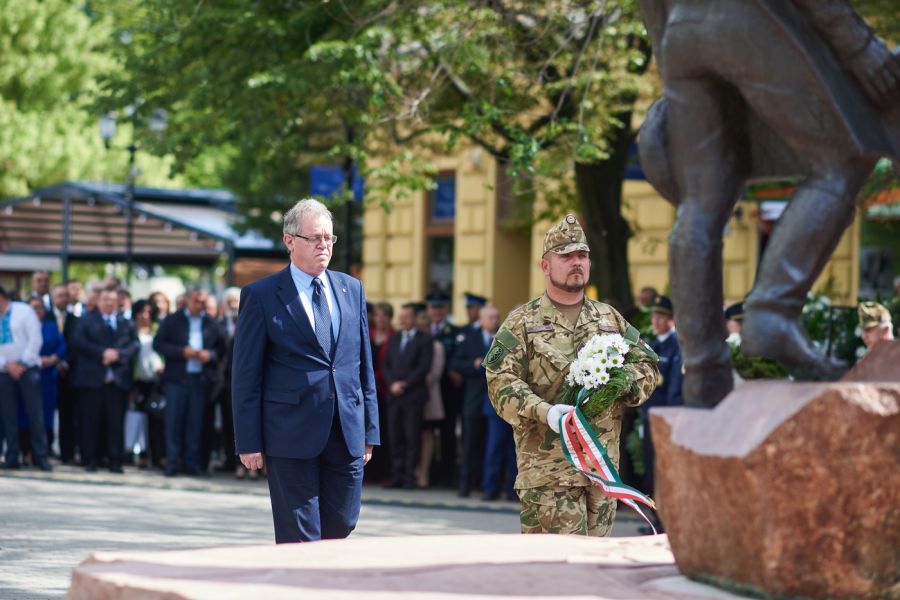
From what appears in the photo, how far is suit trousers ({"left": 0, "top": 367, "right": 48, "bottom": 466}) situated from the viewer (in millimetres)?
18594

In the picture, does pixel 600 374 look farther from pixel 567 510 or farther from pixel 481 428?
pixel 481 428

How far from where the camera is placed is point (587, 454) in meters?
7.38

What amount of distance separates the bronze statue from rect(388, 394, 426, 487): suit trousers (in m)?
12.1

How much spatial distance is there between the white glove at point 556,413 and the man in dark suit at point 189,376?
11.7m

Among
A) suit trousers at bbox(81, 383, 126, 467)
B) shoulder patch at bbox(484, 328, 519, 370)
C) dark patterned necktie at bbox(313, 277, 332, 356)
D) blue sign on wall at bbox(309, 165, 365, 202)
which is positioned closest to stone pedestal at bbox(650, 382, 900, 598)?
shoulder patch at bbox(484, 328, 519, 370)

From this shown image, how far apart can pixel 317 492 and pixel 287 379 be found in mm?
565

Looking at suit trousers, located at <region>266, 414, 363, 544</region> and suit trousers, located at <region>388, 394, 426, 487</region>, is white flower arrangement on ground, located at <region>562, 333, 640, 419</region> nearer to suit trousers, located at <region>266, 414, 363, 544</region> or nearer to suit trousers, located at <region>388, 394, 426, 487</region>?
suit trousers, located at <region>266, 414, 363, 544</region>

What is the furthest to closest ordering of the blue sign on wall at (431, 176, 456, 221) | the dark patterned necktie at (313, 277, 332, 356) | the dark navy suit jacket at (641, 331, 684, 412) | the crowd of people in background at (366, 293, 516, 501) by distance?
the blue sign on wall at (431, 176, 456, 221) < the crowd of people in background at (366, 293, 516, 501) < the dark navy suit jacket at (641, 331, 684, 412) < the dark patterned necktie at (313, 277, 332, 356)

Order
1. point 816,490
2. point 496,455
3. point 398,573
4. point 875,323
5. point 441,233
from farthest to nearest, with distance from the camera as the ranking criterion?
point 441,233
point 496,455
point 875,323
point 398,573
point 816,490

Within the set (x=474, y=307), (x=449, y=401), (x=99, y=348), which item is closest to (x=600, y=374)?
A: (x=449, y=401)

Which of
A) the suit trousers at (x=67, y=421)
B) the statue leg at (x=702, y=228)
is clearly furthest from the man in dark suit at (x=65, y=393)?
the statue leg at (x=702, y=228)

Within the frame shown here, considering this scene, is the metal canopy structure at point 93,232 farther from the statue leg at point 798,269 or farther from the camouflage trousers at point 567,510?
the statue leg at point 798,269

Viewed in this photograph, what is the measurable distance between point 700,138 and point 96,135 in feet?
122

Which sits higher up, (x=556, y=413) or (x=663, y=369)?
(x=663, y=369)
